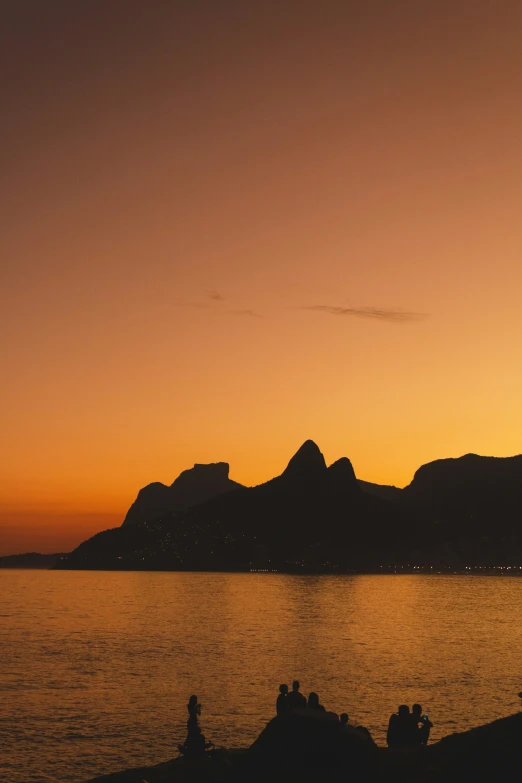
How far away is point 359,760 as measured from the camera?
2405 centimetres

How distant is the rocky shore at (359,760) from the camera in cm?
2286

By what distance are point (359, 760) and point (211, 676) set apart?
44.3 m

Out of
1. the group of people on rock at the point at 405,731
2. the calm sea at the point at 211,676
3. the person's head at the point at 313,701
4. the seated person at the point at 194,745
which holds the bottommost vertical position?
the calm sea at the point at 211,676

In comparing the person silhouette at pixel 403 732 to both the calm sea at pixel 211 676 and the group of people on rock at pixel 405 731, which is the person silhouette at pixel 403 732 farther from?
the calm sea at pixel 211 676

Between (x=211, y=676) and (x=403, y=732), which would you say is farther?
(x=211, y=676)

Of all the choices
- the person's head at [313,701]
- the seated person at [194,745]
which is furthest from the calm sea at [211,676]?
the person's head at [313,701]

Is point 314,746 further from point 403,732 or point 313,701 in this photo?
point 313,701

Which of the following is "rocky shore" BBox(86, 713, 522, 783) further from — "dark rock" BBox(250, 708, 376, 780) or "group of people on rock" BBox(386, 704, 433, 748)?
"group of people on rock" BBox(386, 704, 433, 748)

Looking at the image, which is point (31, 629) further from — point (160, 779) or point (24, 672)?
point (160, 779)

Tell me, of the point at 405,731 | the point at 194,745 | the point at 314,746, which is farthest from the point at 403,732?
the point at 194,745

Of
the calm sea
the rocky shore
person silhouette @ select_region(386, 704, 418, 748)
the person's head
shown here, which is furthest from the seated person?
the calm sea

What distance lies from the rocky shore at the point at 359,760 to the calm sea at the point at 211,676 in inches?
Result: 566

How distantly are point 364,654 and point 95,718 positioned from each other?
42.3m

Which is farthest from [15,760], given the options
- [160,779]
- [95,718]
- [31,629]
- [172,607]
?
[172,607]
